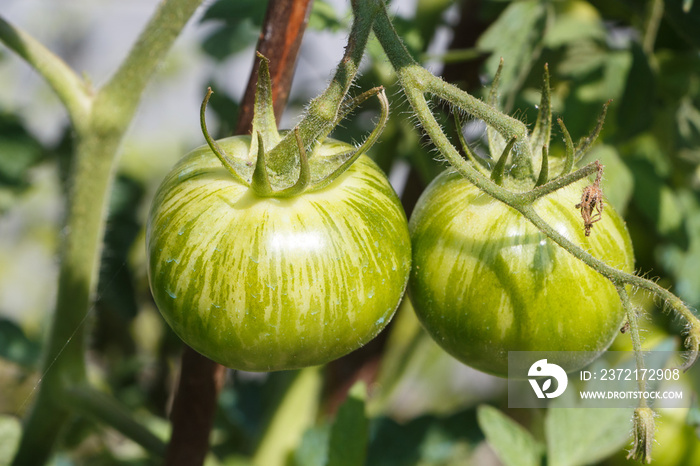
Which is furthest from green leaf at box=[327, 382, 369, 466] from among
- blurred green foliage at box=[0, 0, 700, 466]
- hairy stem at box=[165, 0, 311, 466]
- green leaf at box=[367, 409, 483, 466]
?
green leaf at box=[367, 409, 483, 466]

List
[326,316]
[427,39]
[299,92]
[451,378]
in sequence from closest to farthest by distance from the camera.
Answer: [326,316], [427,39], [299,92], [451,378]

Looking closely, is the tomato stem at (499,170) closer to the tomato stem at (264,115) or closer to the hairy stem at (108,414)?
the tomato stem at (264,115)

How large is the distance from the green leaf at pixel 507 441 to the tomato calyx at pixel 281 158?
1.32ft

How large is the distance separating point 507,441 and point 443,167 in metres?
0.37

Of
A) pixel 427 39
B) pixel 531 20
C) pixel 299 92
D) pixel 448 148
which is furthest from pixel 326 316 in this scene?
pixel 299 92

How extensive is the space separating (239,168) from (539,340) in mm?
306

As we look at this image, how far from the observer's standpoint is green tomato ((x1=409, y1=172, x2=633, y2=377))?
595mm

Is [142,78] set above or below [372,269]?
above

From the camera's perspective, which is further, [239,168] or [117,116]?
[117,116]

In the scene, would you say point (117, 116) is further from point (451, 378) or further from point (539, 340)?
point (451, 378)

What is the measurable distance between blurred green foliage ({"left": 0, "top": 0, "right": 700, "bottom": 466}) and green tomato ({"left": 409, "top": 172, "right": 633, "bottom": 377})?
0.14 m

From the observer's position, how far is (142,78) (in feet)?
2.52

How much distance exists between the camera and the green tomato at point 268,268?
0.53 metres

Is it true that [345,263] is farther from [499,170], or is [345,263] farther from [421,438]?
[421,438]
